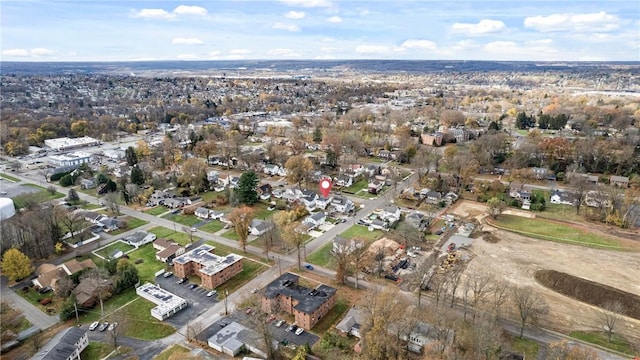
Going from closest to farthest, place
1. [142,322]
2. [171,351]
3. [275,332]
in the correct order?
1. [171,351]
2. [275,332]
3. [142,322]

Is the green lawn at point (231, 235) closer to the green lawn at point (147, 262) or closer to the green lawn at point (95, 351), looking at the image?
the green lawn at point (147, 262)

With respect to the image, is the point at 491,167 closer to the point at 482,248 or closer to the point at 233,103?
the point at 482,248

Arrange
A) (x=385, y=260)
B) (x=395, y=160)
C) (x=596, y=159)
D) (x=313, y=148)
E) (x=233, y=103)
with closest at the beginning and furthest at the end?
(x=385, y=260)
(x=596, y=159)
(x=395, y=160)
(x=313, y=148)
(x=233, y=103)

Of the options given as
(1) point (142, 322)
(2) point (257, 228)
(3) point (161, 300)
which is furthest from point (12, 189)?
(1) point (142, 322)

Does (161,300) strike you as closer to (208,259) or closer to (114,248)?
(208,259)

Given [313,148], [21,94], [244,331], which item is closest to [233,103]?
[313,148]

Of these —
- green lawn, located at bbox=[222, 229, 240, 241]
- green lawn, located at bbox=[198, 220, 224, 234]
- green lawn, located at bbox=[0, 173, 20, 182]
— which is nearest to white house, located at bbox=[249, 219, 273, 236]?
green lawn, located at bbox=[222, 229, 240, 241]
